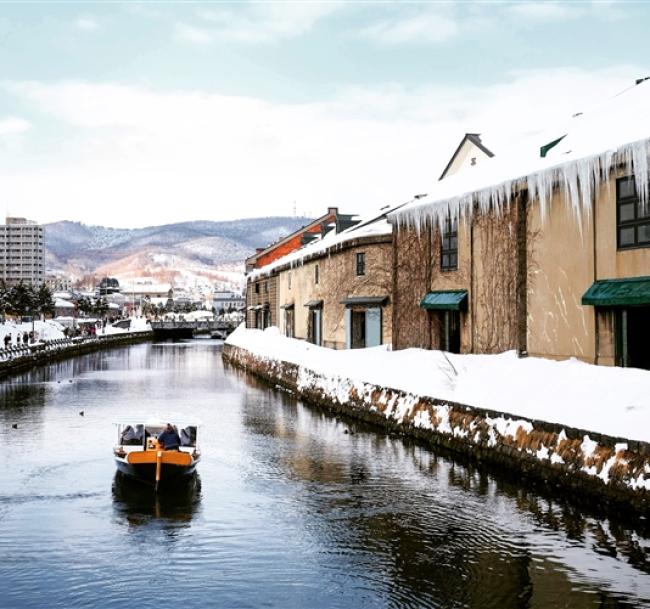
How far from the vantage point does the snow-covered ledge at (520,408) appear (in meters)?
16.8

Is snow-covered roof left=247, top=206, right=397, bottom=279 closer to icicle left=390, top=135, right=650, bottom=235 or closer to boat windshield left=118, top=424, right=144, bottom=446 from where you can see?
icicle left=390, top=135, right=650, bottom=235

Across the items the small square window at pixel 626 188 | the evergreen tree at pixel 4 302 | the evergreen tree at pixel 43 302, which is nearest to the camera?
the small square window at pixel 626 188

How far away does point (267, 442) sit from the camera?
90.2 feet

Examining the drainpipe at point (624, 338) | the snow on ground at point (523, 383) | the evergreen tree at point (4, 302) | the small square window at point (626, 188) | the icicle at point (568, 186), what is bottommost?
the snow on ground at point (523, 383)

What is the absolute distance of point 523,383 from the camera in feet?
75.3

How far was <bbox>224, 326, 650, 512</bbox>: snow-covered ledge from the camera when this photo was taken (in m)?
16.8

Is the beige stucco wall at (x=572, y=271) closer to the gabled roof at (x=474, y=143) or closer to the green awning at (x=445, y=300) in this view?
the green awning at (x=445, y=300)

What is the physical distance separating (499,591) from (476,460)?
387 inches

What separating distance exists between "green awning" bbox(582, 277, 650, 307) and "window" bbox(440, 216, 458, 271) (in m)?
9.73

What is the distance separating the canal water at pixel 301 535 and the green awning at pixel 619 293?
20.1 feet

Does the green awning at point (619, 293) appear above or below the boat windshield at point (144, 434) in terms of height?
above

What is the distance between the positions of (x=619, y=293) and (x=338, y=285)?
25790 millimetres

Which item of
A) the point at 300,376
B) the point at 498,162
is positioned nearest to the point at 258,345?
the point at 300,376

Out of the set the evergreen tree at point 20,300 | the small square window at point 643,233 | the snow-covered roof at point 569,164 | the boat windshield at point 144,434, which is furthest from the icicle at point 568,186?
the evergreen tree at point 20,300
